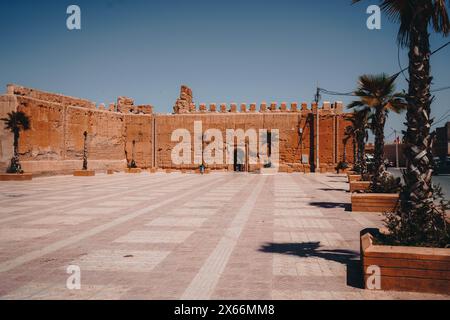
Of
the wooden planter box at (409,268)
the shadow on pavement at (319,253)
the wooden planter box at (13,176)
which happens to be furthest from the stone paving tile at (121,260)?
the wooden planter box at (13,176)

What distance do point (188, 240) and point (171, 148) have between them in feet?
91.8

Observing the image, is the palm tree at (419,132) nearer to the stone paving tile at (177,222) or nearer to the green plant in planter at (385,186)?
the stone paving tile at (177,222)

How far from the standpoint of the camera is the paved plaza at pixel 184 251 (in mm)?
4246

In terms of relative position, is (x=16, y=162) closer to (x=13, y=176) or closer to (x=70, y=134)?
(x=13, y=176)

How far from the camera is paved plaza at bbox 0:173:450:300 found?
4.25 meters

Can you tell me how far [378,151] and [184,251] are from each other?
8185 mm

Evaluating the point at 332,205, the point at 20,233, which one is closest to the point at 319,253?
the point at 332,205

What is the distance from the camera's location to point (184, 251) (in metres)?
5.91

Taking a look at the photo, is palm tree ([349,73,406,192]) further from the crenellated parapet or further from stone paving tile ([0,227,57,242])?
the crenellated parapet

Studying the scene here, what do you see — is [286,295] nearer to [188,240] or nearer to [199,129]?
[188,240]
